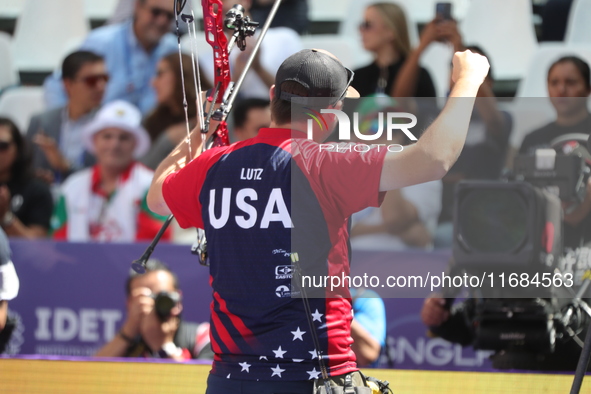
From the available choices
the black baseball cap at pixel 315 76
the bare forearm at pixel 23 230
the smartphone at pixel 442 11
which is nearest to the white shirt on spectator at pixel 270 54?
the smartphone at pixel 442 11

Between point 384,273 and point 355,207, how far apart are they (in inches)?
41.3

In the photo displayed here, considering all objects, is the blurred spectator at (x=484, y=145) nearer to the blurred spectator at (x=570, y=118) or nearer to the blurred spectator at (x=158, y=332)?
the blurred spectator at (x=570, y=118)

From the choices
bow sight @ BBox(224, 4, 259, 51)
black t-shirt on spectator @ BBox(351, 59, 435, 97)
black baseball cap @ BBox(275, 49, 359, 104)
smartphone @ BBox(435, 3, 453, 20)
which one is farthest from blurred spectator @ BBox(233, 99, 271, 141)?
black baseball cap @ BBox(275, 49, 359, 104)

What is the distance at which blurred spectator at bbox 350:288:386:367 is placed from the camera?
11.9ft

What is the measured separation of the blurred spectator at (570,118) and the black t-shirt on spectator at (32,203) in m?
3.17

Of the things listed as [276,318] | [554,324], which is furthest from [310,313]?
[554,324]

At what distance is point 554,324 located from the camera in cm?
380

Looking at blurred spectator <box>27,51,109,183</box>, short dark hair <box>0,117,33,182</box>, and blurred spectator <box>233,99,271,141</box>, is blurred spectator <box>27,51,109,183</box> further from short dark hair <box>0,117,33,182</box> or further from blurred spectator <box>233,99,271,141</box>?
blurred spectator <box>233,99,271,141</box>

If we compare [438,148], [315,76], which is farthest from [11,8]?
[438,148]

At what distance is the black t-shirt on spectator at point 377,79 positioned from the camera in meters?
5.45

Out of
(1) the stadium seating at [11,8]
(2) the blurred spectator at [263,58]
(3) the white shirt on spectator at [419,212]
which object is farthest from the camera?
(1) the stadium seating at [11,8]

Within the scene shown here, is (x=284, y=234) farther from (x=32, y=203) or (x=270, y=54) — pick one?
(x=32, y=203)

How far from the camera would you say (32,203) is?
584cm

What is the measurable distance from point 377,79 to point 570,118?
1744mm
